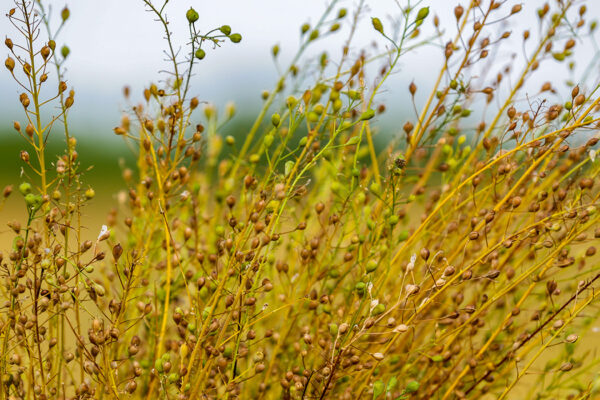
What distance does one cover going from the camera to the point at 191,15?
2.44 ft

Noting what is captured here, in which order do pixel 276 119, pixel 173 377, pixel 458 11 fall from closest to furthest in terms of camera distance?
1. pixel 173 377
2. pixel 276 119
3. pixel 458 11

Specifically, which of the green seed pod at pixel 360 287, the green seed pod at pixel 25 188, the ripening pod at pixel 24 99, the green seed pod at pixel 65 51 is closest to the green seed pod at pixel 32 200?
the green seed pod at pixel 25 188

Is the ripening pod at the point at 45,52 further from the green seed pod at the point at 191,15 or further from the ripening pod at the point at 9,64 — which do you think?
the green seed pod at the point at 191,15

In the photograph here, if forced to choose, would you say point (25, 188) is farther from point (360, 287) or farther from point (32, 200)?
point (360, 287)

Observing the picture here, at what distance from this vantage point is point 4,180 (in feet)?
18.8

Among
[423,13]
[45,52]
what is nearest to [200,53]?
[45,52]

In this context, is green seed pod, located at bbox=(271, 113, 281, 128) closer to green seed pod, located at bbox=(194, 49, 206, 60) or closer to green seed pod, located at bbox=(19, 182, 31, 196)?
green seed pod, located at bbox=(194, 49, 206, 60)

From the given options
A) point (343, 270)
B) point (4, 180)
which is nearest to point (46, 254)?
point (343, 270)

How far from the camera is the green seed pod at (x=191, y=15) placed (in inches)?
29.1

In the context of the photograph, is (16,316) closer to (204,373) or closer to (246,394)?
(204,373)

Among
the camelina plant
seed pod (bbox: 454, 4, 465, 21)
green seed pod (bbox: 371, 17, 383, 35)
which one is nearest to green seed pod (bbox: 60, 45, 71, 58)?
the camelina plant

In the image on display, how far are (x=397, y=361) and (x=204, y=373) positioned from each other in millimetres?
388

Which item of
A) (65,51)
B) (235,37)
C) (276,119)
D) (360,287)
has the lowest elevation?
(360,287)

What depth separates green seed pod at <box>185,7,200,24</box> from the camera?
2.42ft
